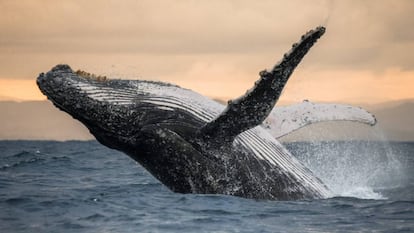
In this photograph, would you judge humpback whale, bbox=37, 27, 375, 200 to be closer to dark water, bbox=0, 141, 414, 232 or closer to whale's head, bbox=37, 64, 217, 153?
whale's head, bbox=37, 64, 217, 153

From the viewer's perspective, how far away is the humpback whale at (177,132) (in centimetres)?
911

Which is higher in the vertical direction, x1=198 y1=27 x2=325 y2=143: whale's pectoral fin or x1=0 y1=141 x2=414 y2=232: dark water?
x1=198 y1=27 x2=325 y2=143: whale's pectoral fin

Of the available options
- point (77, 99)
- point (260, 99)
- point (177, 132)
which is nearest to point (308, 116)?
point (177, 132)

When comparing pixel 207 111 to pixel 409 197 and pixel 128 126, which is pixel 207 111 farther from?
pixel 409 197

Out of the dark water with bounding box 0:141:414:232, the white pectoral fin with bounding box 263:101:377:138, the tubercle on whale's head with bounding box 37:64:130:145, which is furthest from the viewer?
the white pectoral fin with bounding box 263:101:377:138

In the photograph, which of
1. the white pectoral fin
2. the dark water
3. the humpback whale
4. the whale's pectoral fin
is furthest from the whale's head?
the white pectoral fin

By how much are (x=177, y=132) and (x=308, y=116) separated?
8.23 ft

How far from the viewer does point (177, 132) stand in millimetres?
9312

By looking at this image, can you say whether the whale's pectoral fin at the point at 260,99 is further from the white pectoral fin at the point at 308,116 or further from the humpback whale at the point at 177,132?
the white pectoral fin at the point at 308,116

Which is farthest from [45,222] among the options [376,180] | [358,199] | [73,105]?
[376,180]

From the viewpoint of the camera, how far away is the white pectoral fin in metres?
10.7

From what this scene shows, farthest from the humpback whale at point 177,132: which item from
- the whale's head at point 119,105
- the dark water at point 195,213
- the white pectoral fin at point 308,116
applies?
the white pectoral fin at point 308,116

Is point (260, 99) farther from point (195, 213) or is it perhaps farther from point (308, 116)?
point (308, 116)

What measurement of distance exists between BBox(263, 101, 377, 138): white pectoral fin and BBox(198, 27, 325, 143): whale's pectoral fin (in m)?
1.96
